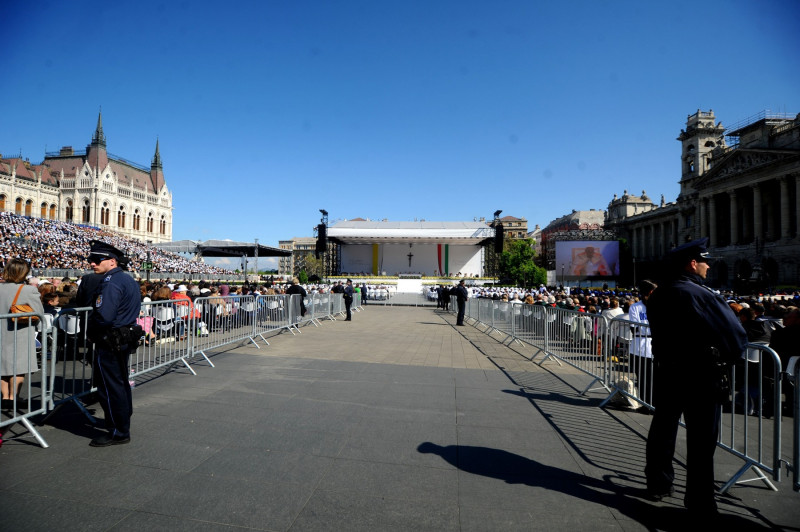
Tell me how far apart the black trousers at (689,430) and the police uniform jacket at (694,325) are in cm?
11

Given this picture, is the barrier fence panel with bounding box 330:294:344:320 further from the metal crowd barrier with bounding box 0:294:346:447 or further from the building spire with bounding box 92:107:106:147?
the building spire with bounding box 92:107:106:147

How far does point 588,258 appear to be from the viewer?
5959 centimetres

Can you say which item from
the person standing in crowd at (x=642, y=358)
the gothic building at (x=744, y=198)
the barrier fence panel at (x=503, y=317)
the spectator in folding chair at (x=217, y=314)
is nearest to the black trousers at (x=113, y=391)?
the spectator in folding chair at (x=217, y=314)

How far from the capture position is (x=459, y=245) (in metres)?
58.4

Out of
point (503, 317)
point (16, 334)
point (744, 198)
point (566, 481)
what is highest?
point (744, 198)

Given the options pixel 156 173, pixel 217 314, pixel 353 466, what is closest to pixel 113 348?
pixel 353 466

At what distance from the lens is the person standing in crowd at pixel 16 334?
3.76 meters

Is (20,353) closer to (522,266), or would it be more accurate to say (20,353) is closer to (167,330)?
(167,330)

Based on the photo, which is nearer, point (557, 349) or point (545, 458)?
point (545, 458)

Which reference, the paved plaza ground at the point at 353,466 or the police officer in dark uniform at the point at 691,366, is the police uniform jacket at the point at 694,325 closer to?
the police officer in dark uniform at the point at 691,366

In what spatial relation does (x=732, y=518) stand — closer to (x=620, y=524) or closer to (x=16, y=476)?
(x=620, y=524)

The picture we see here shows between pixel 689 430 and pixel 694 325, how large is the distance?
0.68 m

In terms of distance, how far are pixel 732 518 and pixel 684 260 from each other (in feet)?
5.60

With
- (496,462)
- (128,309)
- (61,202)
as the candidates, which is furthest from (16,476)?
(61,202)
